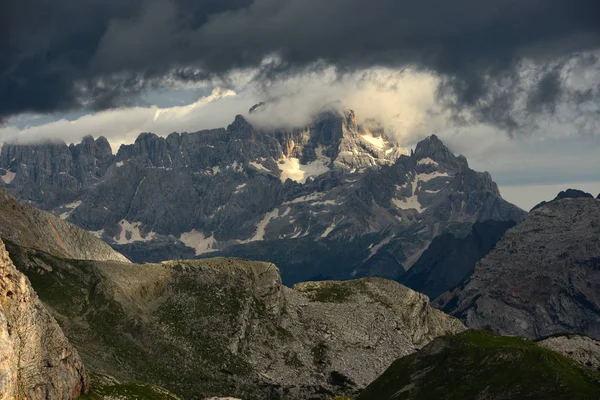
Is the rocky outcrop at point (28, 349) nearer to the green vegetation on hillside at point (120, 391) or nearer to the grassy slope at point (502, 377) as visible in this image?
the green vegetation on hillside at point (120, 391)

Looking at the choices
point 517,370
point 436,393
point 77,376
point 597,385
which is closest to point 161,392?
point 77,376

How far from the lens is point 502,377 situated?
175 m

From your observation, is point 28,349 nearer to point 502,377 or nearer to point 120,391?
point 120,391

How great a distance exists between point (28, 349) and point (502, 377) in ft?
316

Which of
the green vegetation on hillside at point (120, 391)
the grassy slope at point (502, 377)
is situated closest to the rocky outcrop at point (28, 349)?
the green vegetation on hillside at point (120, 391)

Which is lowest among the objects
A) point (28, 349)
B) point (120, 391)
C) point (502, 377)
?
point (120, 391)

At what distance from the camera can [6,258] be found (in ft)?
415

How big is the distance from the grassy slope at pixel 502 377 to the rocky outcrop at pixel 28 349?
81.5 m

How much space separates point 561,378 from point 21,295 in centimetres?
10277

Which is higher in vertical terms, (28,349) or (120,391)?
(28,349)

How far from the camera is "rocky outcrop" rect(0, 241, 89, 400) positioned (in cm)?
11762

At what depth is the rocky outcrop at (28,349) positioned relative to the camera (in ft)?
386

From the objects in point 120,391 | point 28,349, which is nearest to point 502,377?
point 120,391

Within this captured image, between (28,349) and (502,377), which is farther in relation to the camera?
(502,377)
